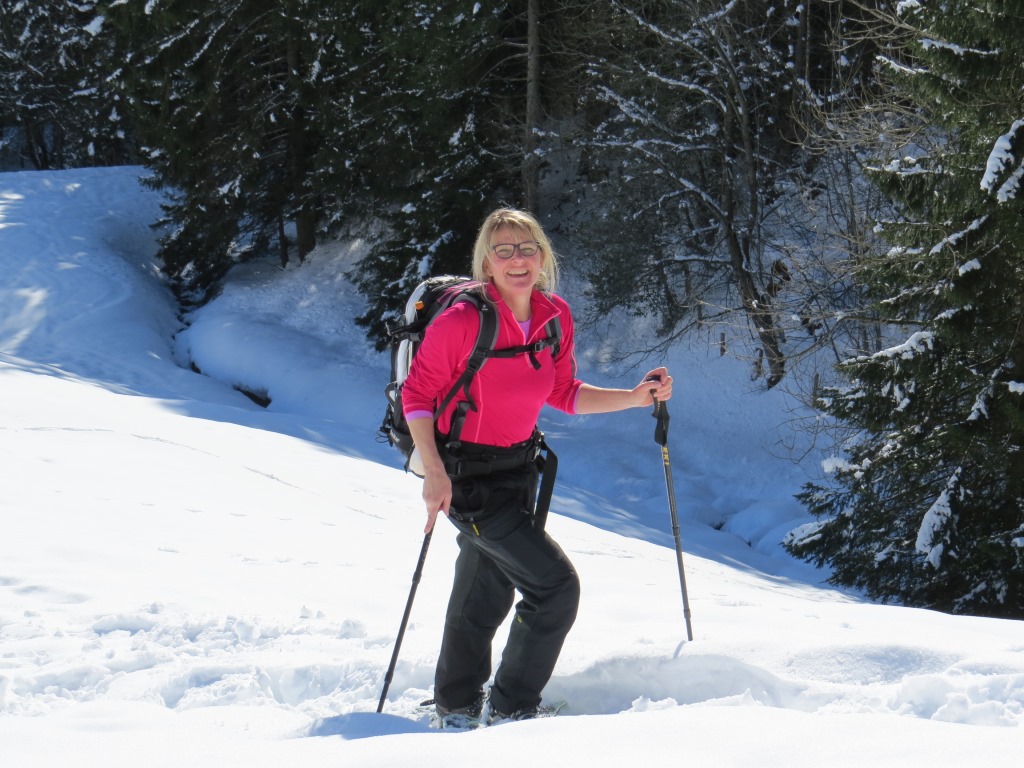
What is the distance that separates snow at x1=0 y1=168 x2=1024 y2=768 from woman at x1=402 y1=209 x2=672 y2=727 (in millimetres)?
362

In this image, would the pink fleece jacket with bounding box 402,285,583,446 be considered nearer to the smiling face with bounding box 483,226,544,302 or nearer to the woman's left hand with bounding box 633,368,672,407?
the smiling face with bounding box 483,226,544,302

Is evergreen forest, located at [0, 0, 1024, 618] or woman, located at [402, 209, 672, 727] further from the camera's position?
evergreen forest, located at [0, 0, 1024, 618]

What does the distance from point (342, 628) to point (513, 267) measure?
2.09m

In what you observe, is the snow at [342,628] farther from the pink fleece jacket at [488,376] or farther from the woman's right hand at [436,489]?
the pink fleece jacket at [488,376]

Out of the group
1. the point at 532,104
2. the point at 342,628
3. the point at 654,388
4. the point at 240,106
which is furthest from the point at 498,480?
the point at 240,106

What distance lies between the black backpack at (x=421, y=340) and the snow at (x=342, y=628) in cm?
104

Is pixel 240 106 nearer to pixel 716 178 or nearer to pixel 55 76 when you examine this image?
pixel 716 178

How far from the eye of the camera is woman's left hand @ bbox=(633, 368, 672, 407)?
4.03 metres

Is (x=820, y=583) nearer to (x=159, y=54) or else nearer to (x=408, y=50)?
(x=408, y=50)

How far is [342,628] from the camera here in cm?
466

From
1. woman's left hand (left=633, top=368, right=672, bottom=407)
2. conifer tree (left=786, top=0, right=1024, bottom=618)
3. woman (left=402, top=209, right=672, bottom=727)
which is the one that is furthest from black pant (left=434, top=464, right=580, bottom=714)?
conifer tree (left=786, top=0, right=1024, bottom=618)

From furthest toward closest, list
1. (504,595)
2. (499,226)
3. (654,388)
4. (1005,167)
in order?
(1005,167) < (654,388) < (504,595) < (499,226)

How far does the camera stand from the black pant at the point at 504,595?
3510 millimetres

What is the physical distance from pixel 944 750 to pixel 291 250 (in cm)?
2537
